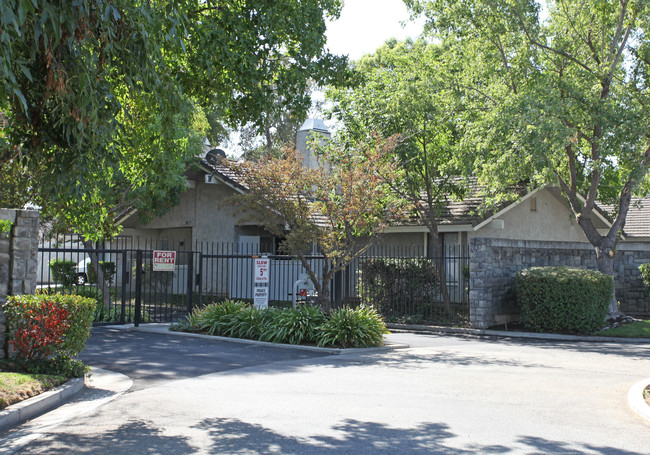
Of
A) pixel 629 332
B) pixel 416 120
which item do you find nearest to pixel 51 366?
pixel 416 120

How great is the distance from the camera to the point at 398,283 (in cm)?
2067

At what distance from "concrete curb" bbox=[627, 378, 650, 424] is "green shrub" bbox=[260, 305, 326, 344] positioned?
693 cm

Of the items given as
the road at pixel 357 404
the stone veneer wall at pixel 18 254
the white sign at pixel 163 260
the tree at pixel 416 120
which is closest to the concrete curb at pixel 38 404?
the road at pixel 357 404

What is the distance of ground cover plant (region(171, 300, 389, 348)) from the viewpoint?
47.2 feet

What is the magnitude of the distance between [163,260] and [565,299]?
34.4 feet

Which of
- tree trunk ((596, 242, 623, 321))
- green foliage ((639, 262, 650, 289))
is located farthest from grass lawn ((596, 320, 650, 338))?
green foliage ((639, 262, 650, 289))

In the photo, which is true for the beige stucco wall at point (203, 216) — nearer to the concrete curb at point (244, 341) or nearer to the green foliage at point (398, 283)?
the green foliage at point (398, 283)

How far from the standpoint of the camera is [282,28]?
1211 centimetres

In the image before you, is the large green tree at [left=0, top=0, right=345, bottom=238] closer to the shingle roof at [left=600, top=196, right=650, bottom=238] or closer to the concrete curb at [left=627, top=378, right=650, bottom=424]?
the concrete curb at [left=627, top=378, right=650, bottom=424]

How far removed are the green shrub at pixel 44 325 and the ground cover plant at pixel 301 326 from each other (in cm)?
536

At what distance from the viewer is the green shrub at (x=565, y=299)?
57.3 feet

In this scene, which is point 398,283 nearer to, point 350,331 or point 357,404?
point 350,331

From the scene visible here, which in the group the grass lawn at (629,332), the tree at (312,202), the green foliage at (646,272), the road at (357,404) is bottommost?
the road at (357,404)

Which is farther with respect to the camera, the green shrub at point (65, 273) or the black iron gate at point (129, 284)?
the black iron gate at point (129, 284)
